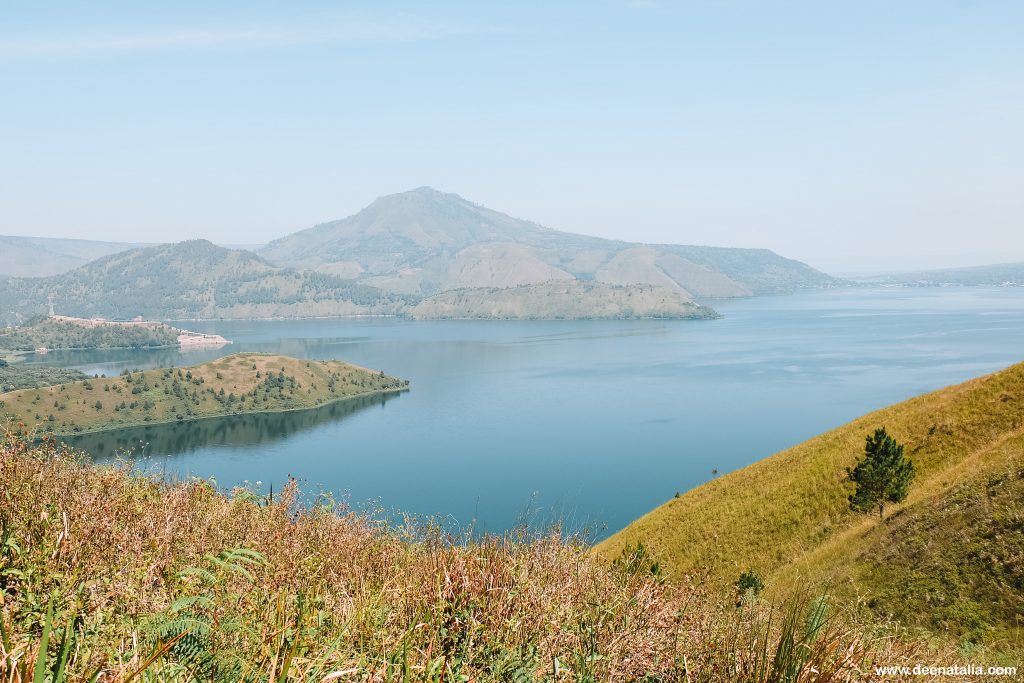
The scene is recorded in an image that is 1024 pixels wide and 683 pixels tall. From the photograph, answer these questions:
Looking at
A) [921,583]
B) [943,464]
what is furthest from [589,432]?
[921,583]

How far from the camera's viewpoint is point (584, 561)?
1422cm


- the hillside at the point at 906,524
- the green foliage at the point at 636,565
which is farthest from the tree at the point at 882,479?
the green foliage at the point at 636,565

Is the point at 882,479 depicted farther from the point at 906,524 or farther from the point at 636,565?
the point at 636,565

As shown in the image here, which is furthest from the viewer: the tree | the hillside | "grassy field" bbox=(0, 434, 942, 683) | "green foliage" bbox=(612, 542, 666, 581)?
the tree

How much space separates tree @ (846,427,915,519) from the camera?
3675cm

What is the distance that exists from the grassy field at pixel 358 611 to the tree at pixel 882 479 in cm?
2830

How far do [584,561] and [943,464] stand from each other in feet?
133

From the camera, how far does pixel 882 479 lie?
36.8 metres

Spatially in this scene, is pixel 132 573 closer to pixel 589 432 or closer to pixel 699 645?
pixel 699 645

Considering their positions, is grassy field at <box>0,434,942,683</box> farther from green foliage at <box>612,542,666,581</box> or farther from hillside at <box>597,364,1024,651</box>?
hillside at <box>597,364,1024,651</box>

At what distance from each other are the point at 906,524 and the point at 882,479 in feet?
15.7

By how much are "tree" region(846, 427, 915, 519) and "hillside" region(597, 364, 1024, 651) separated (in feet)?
3.56

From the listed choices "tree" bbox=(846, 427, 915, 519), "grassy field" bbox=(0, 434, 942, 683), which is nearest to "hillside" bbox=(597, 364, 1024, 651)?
"tree" bbox=(846, 427, 915, 519)

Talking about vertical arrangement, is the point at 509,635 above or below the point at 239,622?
below
